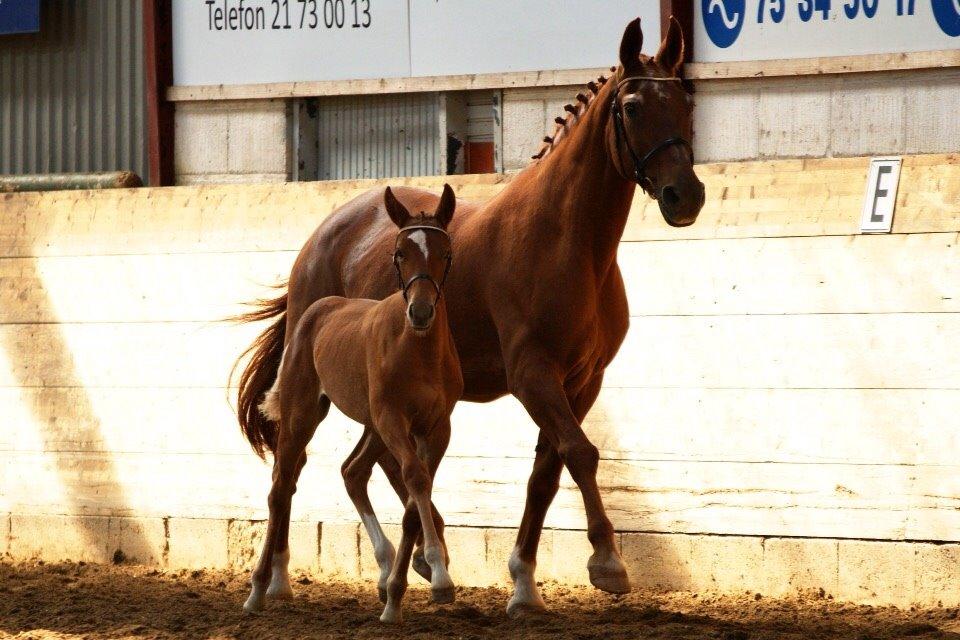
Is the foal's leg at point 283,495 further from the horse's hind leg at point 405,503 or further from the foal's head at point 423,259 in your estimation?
the foal's head at point 423,259

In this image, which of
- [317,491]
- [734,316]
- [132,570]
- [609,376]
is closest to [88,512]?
[132,570]

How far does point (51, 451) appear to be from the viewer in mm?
6820

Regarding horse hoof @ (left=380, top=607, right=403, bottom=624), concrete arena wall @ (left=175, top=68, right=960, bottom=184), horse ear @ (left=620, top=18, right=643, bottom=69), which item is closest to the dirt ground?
horse hoof @ (left=380, top=607, right=403, bottom=624)

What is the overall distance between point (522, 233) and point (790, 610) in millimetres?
1689

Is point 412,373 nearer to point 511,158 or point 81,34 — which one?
point 511,158

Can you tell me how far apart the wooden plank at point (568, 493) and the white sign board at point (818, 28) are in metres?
2.30

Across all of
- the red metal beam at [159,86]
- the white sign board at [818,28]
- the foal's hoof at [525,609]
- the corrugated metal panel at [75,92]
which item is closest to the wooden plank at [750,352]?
the foal's hoof at [525,609]

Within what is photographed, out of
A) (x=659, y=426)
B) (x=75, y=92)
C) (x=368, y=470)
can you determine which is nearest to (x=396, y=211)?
(x=368, y=470)

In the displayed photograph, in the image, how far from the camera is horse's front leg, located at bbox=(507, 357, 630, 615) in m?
4.31

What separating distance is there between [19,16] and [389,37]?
240cm

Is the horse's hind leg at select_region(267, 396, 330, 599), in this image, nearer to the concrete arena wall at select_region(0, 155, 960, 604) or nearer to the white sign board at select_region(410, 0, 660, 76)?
the concrete arena wall at select_region(0, 155, 960, 604)

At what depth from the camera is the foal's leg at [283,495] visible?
495 cm

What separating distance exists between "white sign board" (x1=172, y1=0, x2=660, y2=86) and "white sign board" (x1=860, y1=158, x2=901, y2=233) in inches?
73.5

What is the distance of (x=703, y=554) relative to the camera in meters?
5.41
